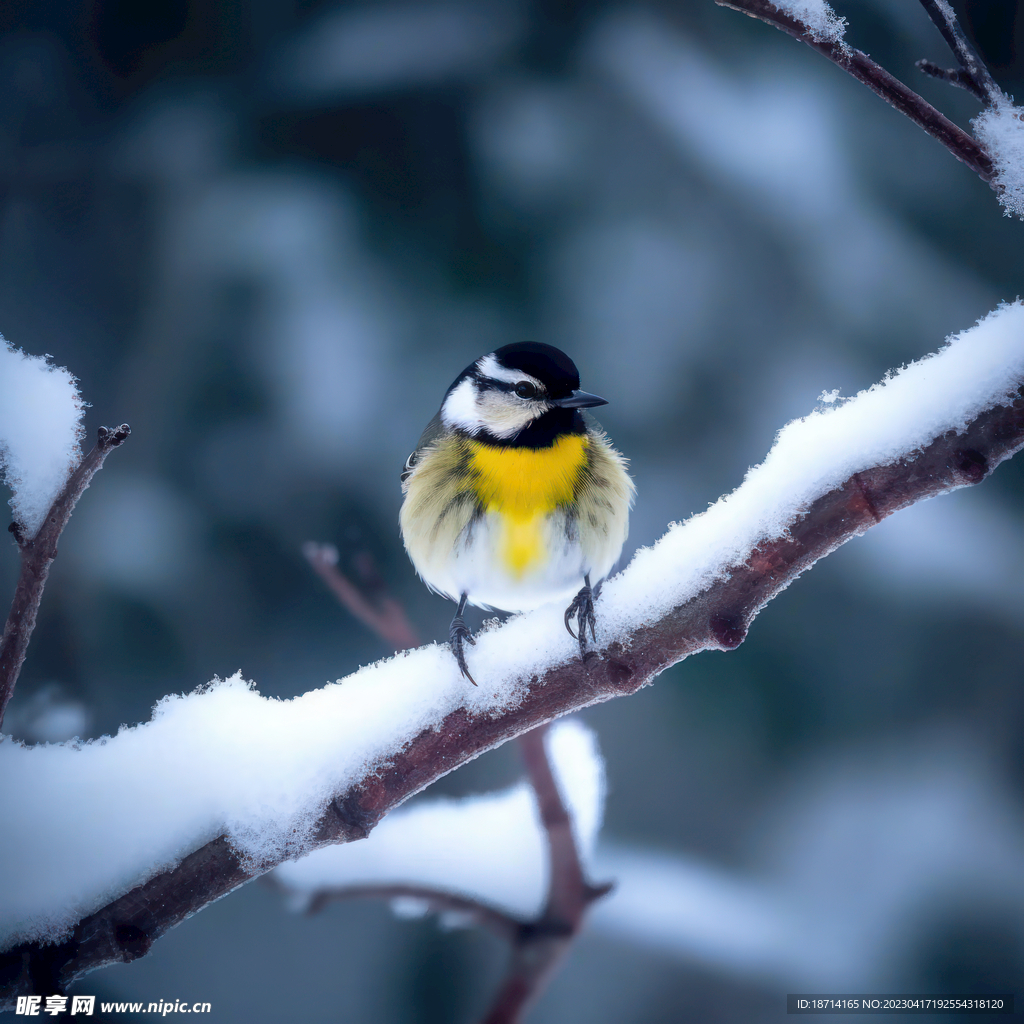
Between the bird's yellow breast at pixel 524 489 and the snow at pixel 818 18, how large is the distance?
70cm

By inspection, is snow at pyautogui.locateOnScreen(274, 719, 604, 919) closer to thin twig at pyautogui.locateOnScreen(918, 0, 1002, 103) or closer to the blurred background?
the blurred background

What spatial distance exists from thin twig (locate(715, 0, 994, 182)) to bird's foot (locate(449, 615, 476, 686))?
0.83 m

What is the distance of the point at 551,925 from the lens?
0.98 metres

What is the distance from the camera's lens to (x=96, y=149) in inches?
79.3

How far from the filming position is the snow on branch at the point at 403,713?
0.79 metres

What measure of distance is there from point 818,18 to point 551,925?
117cm

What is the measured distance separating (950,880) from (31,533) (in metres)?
2.44

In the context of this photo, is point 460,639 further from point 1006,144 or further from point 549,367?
point 1006,144

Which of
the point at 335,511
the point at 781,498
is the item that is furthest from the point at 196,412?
the point at 781,498

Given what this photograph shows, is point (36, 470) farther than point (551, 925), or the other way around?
point (551, 925)

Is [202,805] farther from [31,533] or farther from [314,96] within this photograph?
[314,96]

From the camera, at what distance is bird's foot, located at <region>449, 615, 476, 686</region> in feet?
3.12

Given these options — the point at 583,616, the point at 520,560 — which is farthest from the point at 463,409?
the point at 583,616

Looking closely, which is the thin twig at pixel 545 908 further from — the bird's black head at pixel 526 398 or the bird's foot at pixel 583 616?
the bird's black head at pixel 526 398
